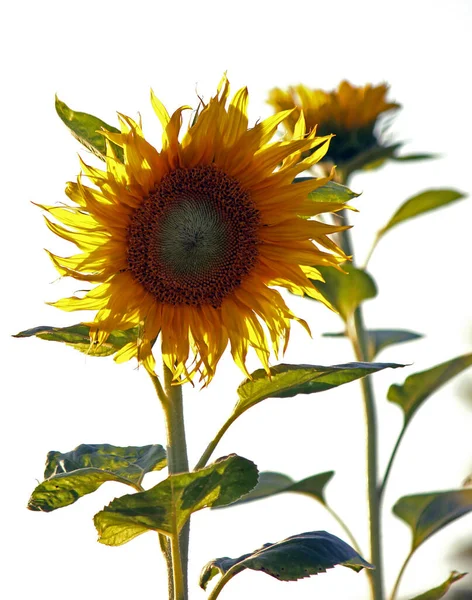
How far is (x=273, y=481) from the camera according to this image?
274 centimetres

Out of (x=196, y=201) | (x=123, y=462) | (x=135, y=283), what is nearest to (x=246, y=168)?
(x=196, y=201)

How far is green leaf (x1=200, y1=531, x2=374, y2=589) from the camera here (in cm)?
133

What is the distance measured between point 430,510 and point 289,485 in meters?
0.41

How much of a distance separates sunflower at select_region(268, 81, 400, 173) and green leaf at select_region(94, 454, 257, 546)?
160 centimetres

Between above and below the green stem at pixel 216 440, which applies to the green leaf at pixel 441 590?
below

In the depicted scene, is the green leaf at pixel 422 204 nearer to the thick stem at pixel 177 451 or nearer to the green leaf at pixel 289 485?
the green leaf at pixel 289 485

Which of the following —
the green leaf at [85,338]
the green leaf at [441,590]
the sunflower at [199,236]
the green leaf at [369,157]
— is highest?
the green leaf at [369,157]

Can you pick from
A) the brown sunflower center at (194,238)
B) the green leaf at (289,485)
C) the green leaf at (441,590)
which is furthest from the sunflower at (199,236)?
the green leaf at (289,485)

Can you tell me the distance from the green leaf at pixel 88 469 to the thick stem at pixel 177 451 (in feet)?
0.27

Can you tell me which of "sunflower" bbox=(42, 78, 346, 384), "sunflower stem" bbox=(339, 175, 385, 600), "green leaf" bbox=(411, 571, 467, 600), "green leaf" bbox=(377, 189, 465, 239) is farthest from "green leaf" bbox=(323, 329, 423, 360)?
"sunflower" bbox=(42, 78, 346, 384)

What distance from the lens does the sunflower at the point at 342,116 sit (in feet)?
9.12

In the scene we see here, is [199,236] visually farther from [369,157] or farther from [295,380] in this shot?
[369,157]

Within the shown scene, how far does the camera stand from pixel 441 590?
1959 millimetres

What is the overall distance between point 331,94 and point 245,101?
1.34 metres
